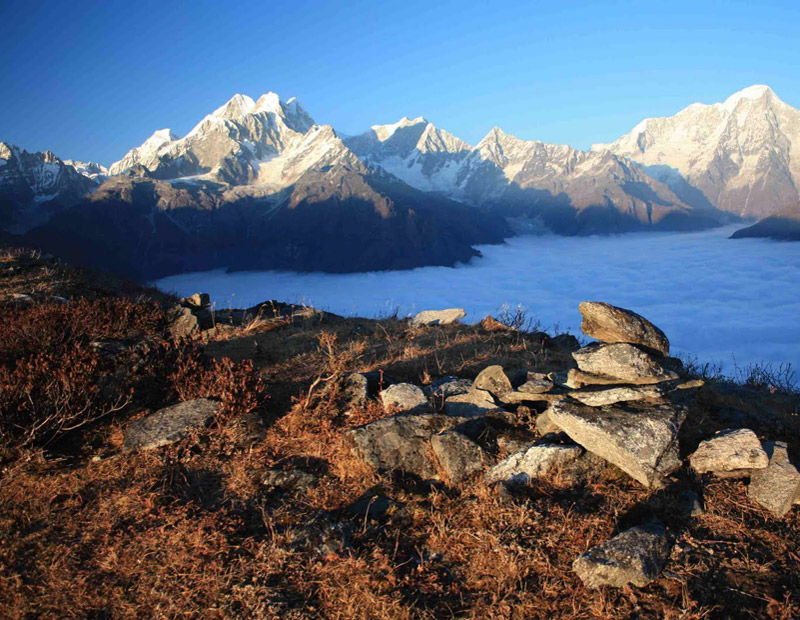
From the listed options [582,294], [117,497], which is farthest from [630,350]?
[582,294]

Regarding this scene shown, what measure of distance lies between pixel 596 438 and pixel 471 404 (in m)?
1.86

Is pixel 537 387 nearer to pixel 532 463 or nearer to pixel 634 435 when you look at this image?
pixel 532 463

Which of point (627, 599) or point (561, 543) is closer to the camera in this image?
point (627, 599)

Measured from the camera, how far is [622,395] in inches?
192

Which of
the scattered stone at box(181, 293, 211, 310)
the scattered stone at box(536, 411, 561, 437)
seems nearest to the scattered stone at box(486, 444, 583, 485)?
the scattered stone at box(536, 411, 561, 437)

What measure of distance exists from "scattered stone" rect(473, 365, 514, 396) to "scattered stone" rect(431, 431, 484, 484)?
4.39 ft

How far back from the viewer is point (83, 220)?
604ft

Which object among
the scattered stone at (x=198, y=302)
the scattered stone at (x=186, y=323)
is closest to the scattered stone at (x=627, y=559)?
the scattered stone at (x=186, y=323)

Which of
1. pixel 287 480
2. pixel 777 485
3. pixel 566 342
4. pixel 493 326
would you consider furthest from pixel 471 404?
pixel 566 342

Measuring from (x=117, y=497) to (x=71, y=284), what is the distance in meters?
12.6

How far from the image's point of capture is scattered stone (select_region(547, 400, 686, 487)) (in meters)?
4.49

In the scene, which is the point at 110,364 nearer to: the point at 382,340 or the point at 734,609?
the point at 382,340

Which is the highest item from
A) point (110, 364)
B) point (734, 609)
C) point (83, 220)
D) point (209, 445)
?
point (83, 220)

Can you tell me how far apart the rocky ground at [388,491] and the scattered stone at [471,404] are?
29mm
